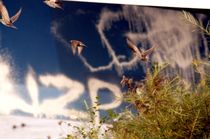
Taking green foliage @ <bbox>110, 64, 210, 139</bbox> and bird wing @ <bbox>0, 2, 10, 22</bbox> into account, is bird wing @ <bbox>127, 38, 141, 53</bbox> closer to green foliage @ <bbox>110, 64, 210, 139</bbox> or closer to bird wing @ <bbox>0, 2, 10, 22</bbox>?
A: bird wing @ <bbox>0, 2, 10, 22</bbox>

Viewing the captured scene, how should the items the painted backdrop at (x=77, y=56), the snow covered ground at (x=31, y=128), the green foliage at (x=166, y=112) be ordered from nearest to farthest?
the green foliage at (x=166, y=112), the snow covered ground at (x=31, y=128), the painted backdrop at (x=77, y=56)

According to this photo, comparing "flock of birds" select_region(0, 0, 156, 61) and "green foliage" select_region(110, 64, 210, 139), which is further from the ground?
"flock of birds" select_region(0, 0, 156, 61)

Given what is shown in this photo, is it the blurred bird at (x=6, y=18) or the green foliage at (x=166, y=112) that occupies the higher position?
the blurred bird at (x=6, y=18)

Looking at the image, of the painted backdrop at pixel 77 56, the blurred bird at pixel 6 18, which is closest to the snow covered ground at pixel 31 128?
the painted backdrop at pixel 77 56

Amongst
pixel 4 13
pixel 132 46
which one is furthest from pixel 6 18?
pixel 132 46

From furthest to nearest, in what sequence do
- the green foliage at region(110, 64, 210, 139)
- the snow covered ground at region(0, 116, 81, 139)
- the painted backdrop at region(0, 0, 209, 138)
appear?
the painted backdrop at region(0, 0, 209, 138) → the snow covered ground at region(0, 116, 81, 139) → the green foliage at region(110, 64, 210, 139)

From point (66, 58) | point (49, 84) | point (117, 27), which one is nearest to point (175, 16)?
point (117, 27)

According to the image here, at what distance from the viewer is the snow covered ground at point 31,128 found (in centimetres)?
394

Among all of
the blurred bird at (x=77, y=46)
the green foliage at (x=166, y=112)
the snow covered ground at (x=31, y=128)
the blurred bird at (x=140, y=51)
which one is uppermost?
the blurred bird at (x=77, y=46)

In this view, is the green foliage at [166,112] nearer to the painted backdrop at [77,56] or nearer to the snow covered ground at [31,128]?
the snow covered ground at [31,128]

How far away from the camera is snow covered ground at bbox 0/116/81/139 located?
12.9 feet

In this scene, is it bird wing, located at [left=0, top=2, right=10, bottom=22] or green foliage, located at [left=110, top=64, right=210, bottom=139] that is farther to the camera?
bird wing, located at [left=0, top=2, right=10, bottom=22]

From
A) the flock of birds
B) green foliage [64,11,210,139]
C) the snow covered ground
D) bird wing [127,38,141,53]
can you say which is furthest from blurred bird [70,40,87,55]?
green foliage [64,11,210,139]

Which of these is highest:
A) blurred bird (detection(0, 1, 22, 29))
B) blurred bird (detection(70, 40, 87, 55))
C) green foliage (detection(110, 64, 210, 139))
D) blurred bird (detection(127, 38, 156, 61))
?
blurred bird (detection(0, 1, 22, 29))
